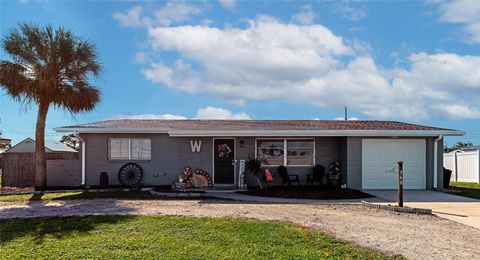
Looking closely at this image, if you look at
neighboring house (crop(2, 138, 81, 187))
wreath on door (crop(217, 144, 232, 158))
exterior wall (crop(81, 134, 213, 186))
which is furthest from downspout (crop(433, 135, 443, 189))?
neighboring house (crop(2, 138, 81, 187))

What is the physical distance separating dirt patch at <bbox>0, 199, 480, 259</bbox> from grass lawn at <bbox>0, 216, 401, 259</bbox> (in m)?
0.67

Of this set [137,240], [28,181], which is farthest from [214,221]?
[28,181]

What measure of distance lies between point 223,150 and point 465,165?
14.8m

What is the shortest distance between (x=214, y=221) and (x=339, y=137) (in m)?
9.76

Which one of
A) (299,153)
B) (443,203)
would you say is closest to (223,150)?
(299,153)

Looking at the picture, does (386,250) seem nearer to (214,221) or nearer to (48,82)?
(214,221)

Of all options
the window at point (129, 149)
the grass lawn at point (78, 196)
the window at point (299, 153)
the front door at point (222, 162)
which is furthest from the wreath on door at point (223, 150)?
the grass lawn at point (78, 196)

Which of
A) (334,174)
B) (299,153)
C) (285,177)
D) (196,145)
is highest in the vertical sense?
(196,145)

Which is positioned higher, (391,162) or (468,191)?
(391,162)

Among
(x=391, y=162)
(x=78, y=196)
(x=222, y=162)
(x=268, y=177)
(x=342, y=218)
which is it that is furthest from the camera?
(x=222, y=162)

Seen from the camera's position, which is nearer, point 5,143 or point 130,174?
point 130,174

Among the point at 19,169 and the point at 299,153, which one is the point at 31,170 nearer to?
the point at 19,169

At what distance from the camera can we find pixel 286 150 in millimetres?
17281

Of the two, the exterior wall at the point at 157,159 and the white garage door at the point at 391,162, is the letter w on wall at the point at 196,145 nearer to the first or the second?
the exterior wall at the point at 157,159
